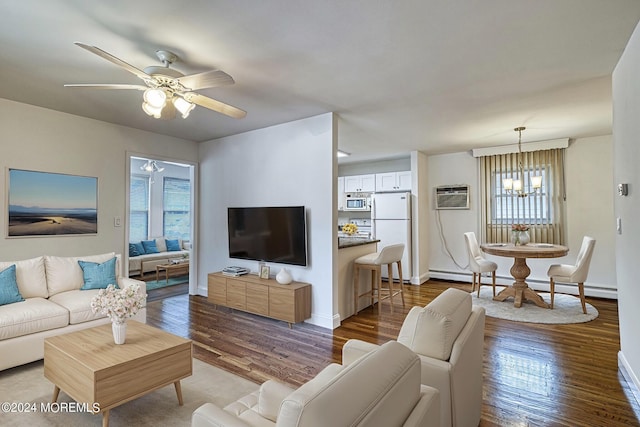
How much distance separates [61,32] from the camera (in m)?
2.18

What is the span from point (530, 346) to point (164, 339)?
3408 millimetres

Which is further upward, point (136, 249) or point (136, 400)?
point (136, 249)

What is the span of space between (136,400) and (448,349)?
7.16 feet

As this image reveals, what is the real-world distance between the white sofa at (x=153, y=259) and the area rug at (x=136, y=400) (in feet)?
12.3

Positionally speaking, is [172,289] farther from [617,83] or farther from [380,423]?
[617,83]

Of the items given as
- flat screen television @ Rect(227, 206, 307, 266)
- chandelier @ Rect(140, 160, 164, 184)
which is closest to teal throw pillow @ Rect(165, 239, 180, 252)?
chandelier @ Rect(140, 160, 164, 184)

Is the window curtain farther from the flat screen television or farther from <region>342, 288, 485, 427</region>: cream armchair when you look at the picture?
<region>342, 288, 485, 427</region>: cream armchair

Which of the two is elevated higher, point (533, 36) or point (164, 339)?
point (533, 36)

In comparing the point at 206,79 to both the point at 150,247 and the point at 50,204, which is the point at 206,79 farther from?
the point at 150,247

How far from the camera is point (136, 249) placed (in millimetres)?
7051

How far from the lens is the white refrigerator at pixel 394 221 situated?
20.1 feet

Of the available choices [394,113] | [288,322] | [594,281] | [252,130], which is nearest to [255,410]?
[288,322]

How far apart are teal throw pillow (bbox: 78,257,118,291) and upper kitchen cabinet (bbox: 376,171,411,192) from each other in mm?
5004

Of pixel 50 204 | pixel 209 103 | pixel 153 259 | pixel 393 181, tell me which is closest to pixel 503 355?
pixel 209 103
